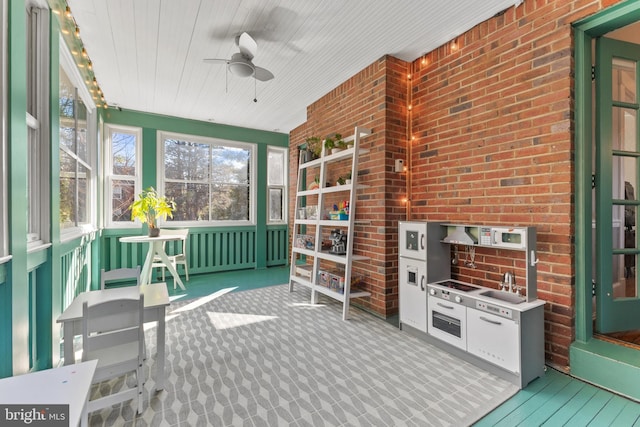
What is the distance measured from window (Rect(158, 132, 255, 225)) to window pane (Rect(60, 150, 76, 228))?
2.04 m

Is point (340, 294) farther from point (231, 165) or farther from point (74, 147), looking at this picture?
point (231, 165)

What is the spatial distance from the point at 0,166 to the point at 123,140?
410 cm

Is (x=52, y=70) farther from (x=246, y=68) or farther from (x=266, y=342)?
(x=266, y=342)

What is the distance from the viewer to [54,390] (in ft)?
3.27

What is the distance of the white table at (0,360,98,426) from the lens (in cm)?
92

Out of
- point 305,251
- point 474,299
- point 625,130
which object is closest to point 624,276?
point 625,130

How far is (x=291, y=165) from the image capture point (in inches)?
247

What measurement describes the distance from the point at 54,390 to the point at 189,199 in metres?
4.85

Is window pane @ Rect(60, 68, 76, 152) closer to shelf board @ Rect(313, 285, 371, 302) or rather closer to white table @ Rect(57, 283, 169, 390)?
white table @ Rect(57, 283, 169, 390)

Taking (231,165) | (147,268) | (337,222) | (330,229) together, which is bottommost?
(147,268)

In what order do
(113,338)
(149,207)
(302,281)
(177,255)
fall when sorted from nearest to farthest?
1. (113,338)
2. (302,281)
3. (149,207)
4. (177,255)

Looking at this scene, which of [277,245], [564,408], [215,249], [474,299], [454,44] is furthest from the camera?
[277,245]

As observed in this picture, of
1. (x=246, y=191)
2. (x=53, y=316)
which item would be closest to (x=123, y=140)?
(x=246, y=191)

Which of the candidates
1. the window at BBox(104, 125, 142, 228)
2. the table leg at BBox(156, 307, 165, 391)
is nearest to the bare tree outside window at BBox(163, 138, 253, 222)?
the window at BBox(104, 125, 142, 228)
